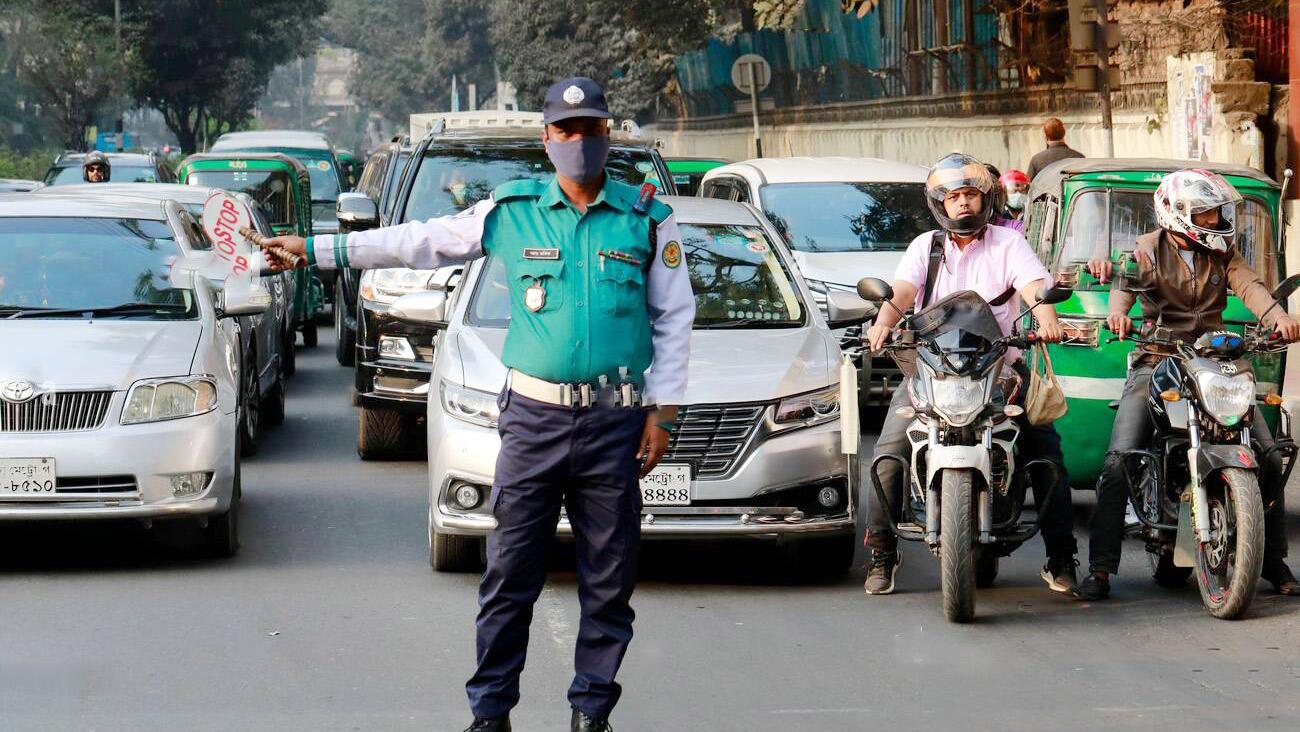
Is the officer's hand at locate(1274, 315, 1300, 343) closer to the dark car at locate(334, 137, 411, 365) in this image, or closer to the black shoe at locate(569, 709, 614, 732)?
the black shoe at locate(569, 709, 614, 732)

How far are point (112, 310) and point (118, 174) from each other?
19560mm

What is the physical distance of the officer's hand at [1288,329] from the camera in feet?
26.8

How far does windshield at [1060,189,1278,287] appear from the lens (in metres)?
10.9

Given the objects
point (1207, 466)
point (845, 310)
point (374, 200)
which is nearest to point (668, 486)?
point (845, 310)

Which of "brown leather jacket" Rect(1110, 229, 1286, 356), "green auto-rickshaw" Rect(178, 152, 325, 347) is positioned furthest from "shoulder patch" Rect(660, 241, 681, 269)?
"green auto-rickshaw" Rect(178, 152, 325, 347)

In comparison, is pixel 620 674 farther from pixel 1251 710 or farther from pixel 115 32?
pixel 115 32

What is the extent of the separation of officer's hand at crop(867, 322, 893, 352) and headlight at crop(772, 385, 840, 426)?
2.23 feet

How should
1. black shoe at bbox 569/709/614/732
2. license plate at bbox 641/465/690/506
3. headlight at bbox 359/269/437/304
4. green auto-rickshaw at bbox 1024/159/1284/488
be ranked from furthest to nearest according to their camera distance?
headlight at bbox 359/269/437/304 < green auto-rickshaw at bbox 1024/159/1284/488 < license plate at bbox 641/465/690/506 < black shoe at bbox 569/709/614/732

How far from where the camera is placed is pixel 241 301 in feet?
32.2

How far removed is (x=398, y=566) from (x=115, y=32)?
2225 inches

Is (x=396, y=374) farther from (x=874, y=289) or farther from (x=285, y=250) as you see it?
(x=285, y=250)

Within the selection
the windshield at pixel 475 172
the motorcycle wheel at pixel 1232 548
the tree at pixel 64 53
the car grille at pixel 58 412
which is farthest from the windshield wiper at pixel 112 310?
the tree at pixel 64 53

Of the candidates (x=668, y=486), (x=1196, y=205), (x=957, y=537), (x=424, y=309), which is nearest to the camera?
(x=957, y=537)

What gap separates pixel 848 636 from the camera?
308 inches
